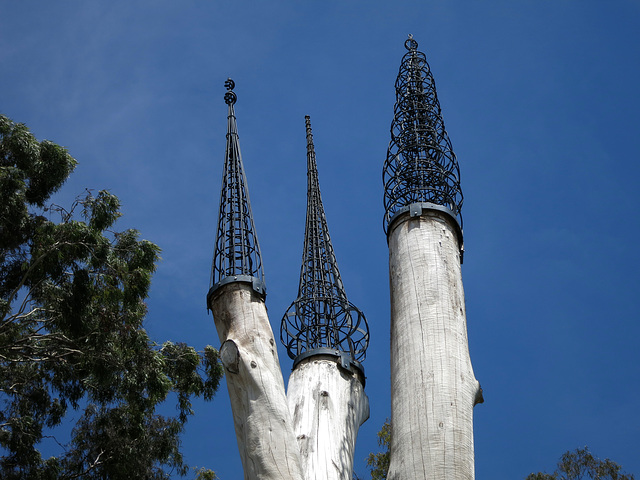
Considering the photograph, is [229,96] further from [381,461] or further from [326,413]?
[381,461]

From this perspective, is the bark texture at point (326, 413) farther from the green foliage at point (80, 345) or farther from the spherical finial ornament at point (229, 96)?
the green foliage at point (80, 345)

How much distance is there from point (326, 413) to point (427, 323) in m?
2.13

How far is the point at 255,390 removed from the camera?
6098mm

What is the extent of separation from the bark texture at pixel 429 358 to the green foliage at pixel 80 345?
7776 mm

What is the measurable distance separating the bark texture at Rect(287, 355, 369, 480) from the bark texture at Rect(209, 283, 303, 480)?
4.70 feet

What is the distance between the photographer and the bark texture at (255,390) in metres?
5.92

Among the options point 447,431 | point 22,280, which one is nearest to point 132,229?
point 22,280

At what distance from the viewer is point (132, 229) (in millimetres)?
14484

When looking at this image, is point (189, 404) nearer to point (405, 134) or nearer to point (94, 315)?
point (94, 315)

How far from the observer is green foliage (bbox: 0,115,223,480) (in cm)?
1350

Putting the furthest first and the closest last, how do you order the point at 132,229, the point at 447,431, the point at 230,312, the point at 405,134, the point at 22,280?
the point at 132,229
the point at 22,280
the point at 405,134
the point at 230,312
the point at 447,431

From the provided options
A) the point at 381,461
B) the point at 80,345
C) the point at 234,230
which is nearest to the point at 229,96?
the point at 234,230

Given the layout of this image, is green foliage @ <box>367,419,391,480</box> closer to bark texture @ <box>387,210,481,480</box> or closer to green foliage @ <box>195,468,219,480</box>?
green foliage @ <box>195,468,219,480</box>

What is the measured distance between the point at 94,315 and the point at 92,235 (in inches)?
50.9
